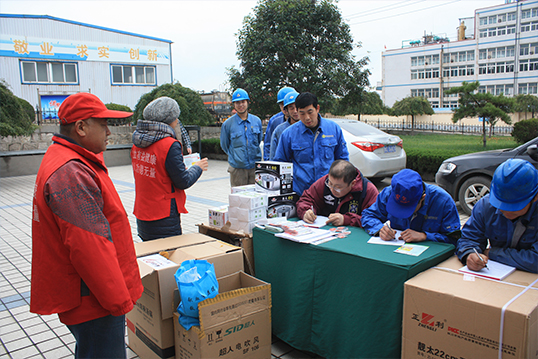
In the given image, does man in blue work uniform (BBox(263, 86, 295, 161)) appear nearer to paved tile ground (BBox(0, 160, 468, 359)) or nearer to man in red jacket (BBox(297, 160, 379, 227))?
paved tile ground (BBox(0, 160, 468, 359))

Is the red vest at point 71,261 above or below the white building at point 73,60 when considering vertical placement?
below

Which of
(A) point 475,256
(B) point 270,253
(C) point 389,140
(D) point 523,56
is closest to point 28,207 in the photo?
(B) point 270,253

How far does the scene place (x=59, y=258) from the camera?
1502 mm

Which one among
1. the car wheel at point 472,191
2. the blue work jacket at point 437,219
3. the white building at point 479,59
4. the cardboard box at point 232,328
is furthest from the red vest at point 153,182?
the white building at point 479,59

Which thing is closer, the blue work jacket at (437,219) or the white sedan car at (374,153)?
the blue work jacket at (437,219)

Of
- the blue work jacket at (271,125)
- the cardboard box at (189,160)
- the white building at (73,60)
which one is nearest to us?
the cardboard box at (189,160)

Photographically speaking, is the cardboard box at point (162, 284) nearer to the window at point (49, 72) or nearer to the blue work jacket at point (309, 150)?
the blue work jacket at point (309, 150)

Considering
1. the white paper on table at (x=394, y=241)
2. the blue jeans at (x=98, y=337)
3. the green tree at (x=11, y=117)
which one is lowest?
the blue jeans at (x=98, y=337)

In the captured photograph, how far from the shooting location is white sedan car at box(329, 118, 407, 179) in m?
7.13

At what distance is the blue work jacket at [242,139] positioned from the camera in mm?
4938

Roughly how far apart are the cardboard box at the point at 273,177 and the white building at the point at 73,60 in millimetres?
21548

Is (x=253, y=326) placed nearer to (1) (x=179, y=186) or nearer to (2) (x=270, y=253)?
(2) (x=270, y=253)

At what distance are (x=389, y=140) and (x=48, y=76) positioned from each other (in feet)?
68.5

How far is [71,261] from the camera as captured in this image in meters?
1.47
